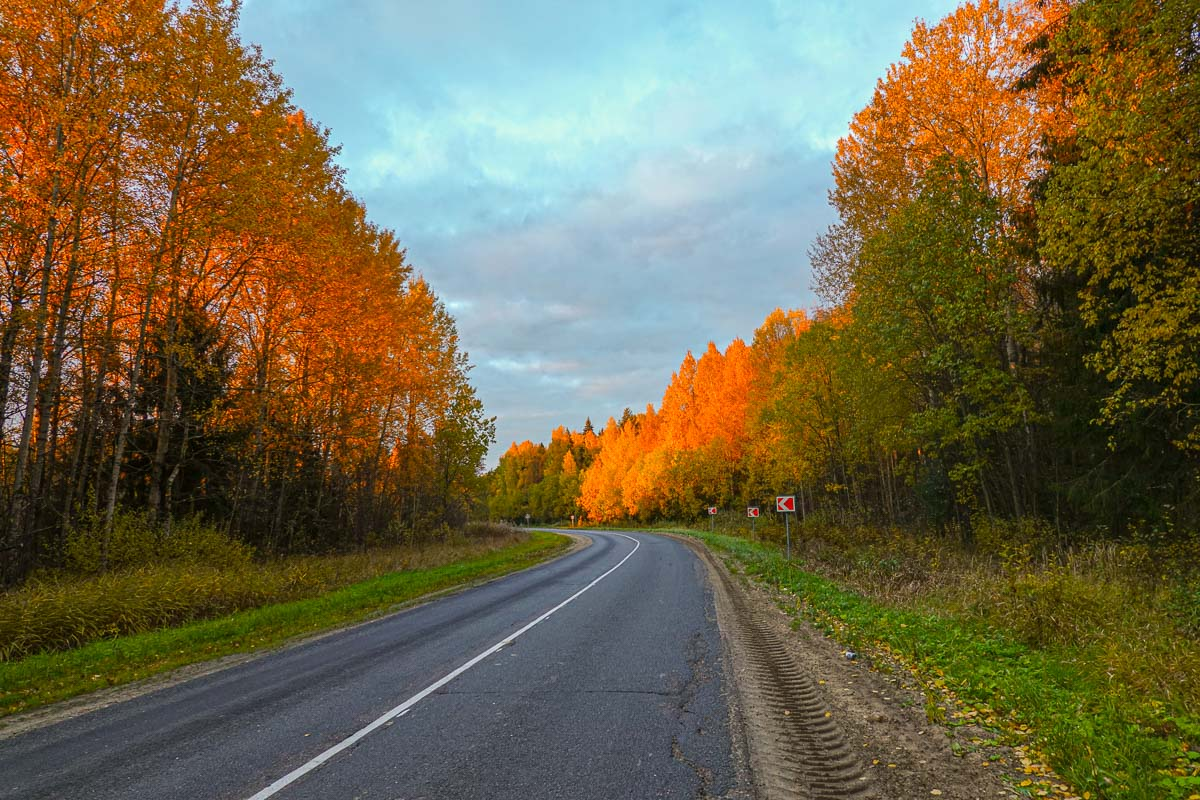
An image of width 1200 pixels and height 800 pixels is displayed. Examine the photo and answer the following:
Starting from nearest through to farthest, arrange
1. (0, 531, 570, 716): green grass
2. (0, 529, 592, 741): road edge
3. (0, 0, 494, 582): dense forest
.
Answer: (0, 529, 592, 741): road edge, (0, 531, 570, 716): green grass, (0, 0, 494, 582): dense forest

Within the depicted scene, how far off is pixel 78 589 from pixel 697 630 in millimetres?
11379

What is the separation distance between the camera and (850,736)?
4734 millimetres

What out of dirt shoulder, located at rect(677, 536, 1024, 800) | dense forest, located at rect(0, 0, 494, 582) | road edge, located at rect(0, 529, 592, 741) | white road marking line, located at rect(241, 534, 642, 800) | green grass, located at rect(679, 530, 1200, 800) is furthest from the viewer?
dense forest, located at rect(0, 0, 494, 582)

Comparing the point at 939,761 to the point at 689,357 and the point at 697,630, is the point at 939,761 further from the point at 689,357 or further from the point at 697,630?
the point at 689,357

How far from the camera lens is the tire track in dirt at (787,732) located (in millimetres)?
3906

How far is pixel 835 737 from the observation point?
15.5 ft

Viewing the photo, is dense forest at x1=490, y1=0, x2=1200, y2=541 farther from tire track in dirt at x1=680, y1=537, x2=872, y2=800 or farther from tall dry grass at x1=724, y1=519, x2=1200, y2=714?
tire track in dirt at x1=680, y1=537, x2=872, y2=800

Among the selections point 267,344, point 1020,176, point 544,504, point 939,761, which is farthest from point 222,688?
point 544,504

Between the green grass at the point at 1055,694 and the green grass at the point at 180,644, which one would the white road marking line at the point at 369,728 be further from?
the green grass at the point at 1055,694

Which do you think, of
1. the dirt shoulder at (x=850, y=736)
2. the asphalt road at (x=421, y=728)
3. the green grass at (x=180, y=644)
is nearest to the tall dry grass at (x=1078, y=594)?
the dirt shoulder at (x=850, y=736)

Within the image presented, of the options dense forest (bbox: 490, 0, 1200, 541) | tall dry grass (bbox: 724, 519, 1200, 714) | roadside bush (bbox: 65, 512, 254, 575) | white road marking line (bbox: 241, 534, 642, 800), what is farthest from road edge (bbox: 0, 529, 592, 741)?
dense forest (bbox: 490, 0, 1200, 541)

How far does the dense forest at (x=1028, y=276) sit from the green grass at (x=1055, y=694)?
183 inches

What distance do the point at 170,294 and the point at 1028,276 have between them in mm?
22374

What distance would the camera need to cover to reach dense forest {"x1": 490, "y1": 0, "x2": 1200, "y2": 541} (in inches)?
324
